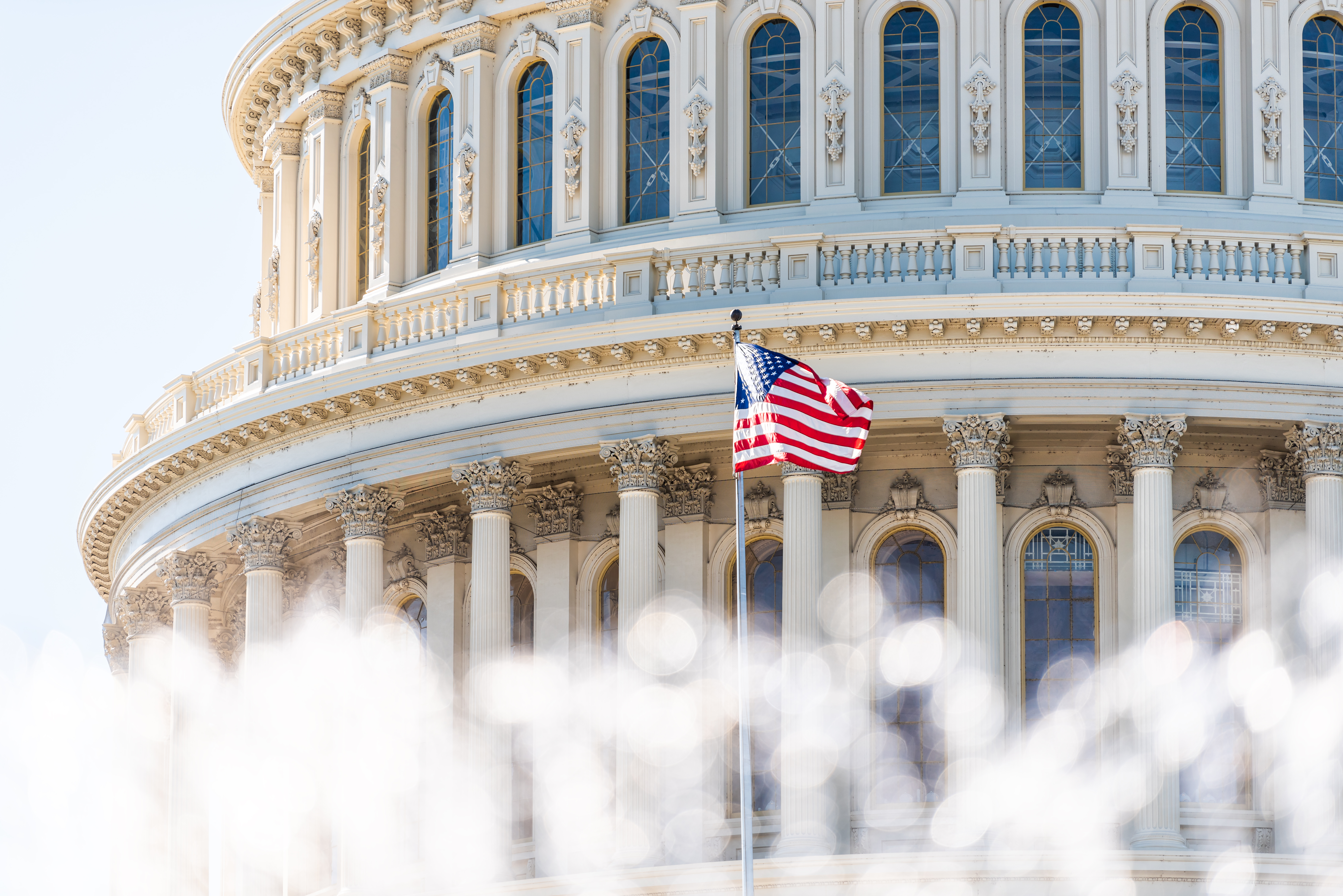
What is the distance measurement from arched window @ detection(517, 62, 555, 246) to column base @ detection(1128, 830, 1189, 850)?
15235 millimetres

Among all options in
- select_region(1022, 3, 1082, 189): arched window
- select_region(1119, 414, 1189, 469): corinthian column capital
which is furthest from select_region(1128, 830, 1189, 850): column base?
select_region(1022, 3, 1082, 189): arched window

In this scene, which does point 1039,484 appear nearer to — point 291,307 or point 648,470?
point 648,470

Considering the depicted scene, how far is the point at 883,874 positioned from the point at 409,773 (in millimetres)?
9910

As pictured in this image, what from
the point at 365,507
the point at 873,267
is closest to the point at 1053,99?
the point at 873,267

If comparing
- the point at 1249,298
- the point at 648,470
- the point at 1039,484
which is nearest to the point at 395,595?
the point at 648,470

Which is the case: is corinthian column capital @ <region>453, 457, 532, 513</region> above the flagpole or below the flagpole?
above

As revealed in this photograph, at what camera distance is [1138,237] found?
45.8 m

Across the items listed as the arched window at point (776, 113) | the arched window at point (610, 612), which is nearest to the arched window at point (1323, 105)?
the arched window at point (776, 113)

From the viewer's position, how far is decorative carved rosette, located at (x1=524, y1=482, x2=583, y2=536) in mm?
49344

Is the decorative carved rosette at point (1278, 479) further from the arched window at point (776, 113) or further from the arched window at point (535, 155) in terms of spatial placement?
the arched window at point (535, 155)

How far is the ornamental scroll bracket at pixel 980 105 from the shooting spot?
48438 millimetres

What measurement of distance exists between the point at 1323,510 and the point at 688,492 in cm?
1005

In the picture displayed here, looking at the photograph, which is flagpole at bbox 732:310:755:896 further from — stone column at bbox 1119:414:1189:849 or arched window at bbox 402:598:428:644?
arched window at bbox 402:598:428:644

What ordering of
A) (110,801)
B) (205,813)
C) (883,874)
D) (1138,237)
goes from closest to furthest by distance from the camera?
1. (883,874)
2. (1138,237)
3. (205,813)
4. (110,801)
